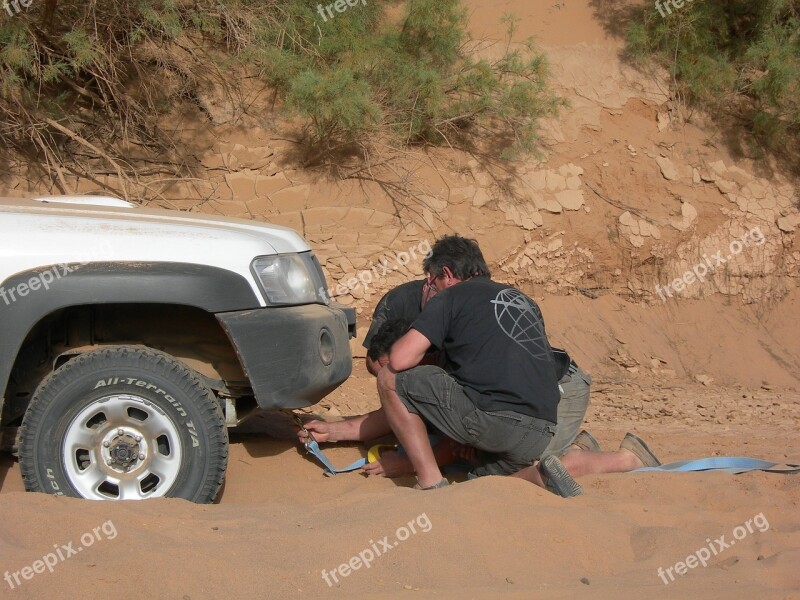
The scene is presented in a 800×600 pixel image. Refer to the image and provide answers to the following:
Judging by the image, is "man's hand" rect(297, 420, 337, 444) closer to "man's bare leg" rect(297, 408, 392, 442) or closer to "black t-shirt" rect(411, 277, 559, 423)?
"man's bare leg" rect(297, 408, 392, 442)

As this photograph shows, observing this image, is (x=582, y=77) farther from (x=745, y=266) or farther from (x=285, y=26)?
(x=285, y=26)

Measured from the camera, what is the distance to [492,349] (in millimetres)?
4355

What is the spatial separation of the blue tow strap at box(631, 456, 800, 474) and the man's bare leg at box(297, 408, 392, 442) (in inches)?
59.5

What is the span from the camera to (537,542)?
3.51 m

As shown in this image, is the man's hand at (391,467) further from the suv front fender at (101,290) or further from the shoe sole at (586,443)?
the suv front fender at (101,290)

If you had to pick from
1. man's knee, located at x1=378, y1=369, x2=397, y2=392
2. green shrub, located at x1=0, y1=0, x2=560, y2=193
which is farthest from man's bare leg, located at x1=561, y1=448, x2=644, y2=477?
green shrub, located at x1=0, y1=0, x2=560, y2=193

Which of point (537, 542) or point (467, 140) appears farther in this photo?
point (467, 140)

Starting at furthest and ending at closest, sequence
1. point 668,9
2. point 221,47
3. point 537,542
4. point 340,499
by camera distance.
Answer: point 668,9 → point 221,47 → point 340,499 → point 537,542

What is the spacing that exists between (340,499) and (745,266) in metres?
7.24

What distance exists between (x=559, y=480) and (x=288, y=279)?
1.65m

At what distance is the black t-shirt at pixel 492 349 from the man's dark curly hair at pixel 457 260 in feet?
0.92

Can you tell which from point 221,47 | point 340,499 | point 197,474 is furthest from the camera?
point 221,47

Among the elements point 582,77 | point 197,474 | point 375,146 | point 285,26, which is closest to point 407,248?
point 375,146

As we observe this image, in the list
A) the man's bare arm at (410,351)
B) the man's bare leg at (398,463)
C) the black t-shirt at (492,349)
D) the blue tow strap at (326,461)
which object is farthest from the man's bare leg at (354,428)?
the black t-shirt at (492,349)
